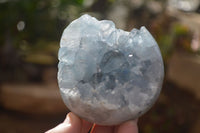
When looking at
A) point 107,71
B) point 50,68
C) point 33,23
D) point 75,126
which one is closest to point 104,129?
point 75,126

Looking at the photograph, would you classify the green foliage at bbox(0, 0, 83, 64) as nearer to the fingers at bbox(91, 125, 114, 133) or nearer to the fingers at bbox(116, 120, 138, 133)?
the fingers at bbox(91, 125, 114, 133)

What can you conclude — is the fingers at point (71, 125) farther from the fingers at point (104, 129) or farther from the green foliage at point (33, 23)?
the green foliage at point (33, 23)

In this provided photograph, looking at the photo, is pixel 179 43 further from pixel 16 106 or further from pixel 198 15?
pixel 16 106

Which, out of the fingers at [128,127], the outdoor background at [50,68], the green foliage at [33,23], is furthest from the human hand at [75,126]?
the green foliage at [33,23]

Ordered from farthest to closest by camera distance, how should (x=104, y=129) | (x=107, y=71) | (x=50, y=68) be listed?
(x=50, y=68)
(x=104, y=129)
(x=107, y=71)

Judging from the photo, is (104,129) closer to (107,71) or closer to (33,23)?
(107,71)
